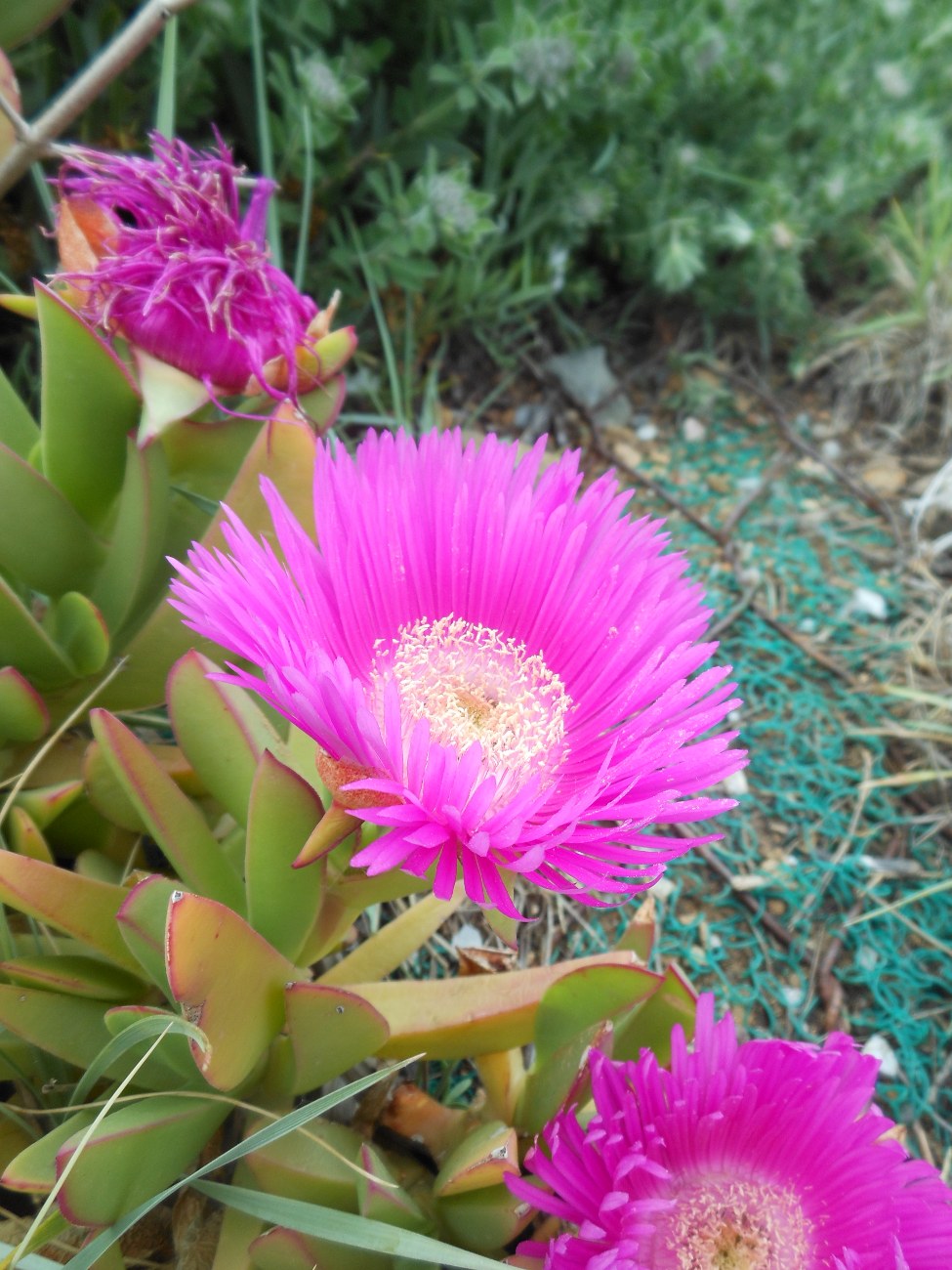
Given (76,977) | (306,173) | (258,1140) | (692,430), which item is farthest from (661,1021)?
(692,430)

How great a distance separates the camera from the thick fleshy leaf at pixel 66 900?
2.05 feet

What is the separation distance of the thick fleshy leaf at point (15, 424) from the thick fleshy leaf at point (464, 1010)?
53 cm

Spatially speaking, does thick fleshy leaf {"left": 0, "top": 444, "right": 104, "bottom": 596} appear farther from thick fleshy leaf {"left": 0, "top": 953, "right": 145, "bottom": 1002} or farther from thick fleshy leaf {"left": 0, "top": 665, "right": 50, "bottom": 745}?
thick fleshy leaf {"left": 0, "top": 953, "right": 145, "bottom": 1002}

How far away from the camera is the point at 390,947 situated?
813mm

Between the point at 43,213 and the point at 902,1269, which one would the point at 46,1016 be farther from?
the point at 43,213

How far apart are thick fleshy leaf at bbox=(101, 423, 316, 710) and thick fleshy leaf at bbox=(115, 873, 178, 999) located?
0.26 meters

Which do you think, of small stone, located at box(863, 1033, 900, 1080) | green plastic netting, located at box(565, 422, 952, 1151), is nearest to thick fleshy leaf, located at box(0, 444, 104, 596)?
green plastic netting, located at box(565, 422, 952, 1151)

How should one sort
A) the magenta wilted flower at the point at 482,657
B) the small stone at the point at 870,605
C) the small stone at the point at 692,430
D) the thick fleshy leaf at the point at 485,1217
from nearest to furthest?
the magenta wilted flower at the point at 482,657, the thick fleshy leaf at the point at 485,1217, the small stone at the point at 870,605, the small stone at the point at 692,430

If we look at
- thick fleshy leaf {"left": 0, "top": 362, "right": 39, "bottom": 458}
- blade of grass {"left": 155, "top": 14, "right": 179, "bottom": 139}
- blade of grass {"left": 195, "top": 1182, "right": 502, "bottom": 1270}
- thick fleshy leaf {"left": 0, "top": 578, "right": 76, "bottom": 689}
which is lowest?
blade of grass {"left": 195, "top": 1182, "right": 502, "bottom": 1270}

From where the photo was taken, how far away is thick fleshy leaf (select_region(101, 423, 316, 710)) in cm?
78

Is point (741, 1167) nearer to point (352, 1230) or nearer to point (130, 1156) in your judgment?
point (352, 1230)

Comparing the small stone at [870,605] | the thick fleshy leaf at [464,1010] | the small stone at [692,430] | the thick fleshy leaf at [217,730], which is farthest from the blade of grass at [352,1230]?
the small stone at [692,430]

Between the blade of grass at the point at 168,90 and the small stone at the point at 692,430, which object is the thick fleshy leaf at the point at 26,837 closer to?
the blade of grass at the point at 168,90

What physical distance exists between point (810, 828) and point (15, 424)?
3.26 feet
